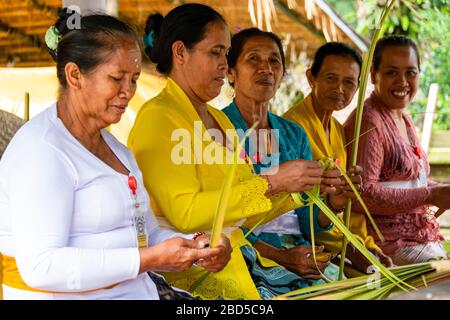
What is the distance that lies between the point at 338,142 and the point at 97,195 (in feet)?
6.26

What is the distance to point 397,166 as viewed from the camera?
3.64m

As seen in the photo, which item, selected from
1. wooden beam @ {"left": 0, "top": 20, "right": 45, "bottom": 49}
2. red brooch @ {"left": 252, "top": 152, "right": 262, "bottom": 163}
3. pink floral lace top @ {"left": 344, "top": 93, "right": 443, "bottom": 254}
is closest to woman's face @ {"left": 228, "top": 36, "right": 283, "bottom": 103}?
red brooch @ {"left": 252, "top": 152, "right": 262, "bottom": 163}

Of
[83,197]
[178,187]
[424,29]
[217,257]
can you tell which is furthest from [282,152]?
[424,29]

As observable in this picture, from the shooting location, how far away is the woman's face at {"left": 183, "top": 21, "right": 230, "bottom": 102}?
2.73 metres

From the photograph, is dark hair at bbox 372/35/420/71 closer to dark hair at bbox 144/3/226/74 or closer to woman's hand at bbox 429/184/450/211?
woman's hand at bbox 429/184/450/211

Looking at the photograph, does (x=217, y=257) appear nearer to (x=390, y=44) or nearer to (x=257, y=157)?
(x=257, y=157)

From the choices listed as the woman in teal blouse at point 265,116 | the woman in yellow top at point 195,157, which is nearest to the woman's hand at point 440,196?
the woman in teal blouse at point 265,116

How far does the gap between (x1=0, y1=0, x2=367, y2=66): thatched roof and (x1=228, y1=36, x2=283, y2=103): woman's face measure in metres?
0.77

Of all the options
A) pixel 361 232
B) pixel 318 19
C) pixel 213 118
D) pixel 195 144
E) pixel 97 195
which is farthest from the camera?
pixel 318 19

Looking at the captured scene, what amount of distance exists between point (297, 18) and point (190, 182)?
2147 millimetres

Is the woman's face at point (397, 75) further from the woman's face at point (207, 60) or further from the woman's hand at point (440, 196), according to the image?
the woman's face at point (207, 60)

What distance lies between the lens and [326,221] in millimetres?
3256

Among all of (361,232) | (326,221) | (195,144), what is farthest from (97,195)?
(361,232)
